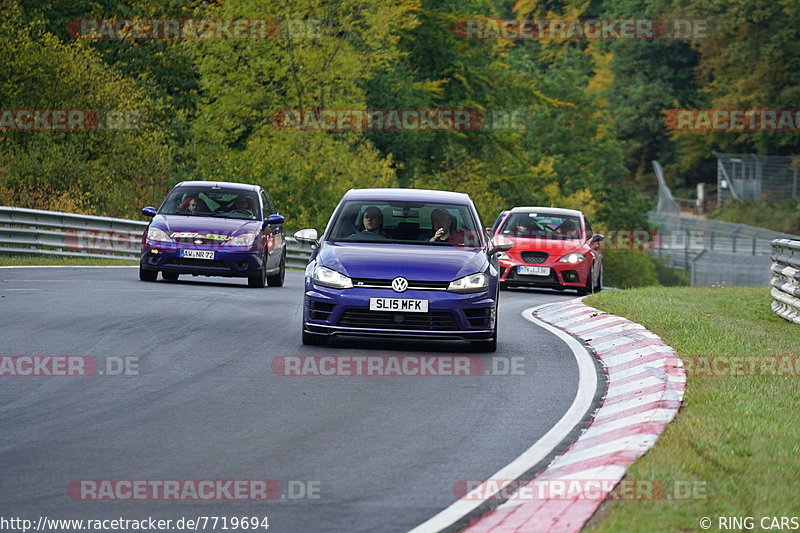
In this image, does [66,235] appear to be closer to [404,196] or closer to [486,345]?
[404,196]

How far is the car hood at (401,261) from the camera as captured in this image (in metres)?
13.8

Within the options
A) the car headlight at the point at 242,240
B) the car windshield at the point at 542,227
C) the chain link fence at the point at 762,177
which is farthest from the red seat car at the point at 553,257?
the chain link fence at the point at 762,177

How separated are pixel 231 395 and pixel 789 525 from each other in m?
5.26

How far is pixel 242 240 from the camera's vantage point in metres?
23.2

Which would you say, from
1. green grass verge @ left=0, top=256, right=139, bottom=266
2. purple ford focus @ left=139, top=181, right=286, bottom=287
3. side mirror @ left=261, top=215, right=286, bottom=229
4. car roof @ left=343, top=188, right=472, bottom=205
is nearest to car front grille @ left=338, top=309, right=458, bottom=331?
car roof @ left=343, top=188, right=472, bottom=205

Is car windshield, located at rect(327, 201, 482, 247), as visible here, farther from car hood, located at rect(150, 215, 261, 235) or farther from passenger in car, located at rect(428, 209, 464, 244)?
car hood, located at rect(150, 215, 261, 235)

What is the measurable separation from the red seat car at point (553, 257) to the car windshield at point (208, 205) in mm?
5606

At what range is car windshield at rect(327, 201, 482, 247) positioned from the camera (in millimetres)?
15000

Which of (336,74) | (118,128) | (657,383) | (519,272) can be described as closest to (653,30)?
(336,74)

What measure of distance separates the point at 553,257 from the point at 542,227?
1392 millimetres

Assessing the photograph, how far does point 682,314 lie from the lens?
1878cm

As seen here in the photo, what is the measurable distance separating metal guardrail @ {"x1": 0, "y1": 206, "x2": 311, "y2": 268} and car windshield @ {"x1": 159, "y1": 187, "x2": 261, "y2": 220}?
7663 mm

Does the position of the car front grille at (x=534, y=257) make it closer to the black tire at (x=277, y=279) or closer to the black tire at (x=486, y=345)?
the black tire at (x=277, y=279)

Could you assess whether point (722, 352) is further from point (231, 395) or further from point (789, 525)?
point (789, 525)
